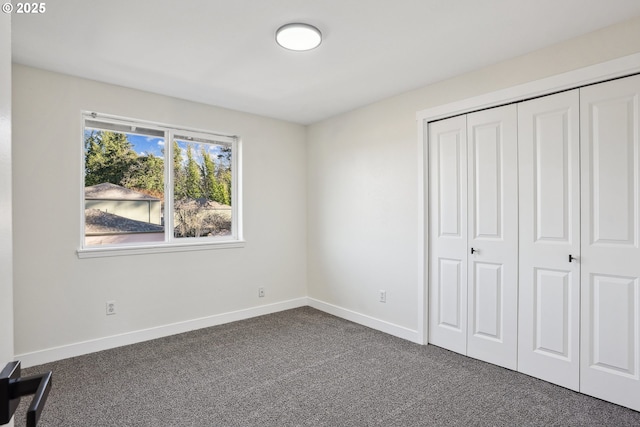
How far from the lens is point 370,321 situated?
3.91 m

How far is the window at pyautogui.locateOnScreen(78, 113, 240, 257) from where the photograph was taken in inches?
133

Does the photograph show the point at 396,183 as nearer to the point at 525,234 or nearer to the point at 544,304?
the point at 525,234

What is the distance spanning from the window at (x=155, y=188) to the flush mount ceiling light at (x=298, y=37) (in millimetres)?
→ 1891

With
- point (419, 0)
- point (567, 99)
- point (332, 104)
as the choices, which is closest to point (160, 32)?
point (419, 0)

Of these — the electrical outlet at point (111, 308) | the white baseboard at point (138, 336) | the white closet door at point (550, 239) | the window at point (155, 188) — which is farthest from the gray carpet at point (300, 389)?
the window at point (155, 188)

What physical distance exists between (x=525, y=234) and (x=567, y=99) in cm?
101

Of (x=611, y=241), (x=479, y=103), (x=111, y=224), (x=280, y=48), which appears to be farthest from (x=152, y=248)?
(x=611, y=241)

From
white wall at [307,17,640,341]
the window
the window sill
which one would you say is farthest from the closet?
the window

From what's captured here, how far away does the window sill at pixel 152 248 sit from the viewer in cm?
322

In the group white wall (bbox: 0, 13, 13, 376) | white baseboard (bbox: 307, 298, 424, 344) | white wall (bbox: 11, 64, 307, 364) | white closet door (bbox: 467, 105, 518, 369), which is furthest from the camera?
white baseboard (bbox: 307, 298, 424, 344)

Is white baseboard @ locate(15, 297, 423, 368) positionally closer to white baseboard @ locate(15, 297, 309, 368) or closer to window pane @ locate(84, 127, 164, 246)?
white baseboard @ locate(15, 297, 309, 368)

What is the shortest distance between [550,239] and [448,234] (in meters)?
0.82

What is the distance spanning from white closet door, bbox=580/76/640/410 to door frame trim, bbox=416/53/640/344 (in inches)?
3.3

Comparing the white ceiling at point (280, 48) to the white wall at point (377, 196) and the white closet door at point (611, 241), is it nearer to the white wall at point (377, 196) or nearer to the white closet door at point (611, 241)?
the white wall at point (377, 196)
